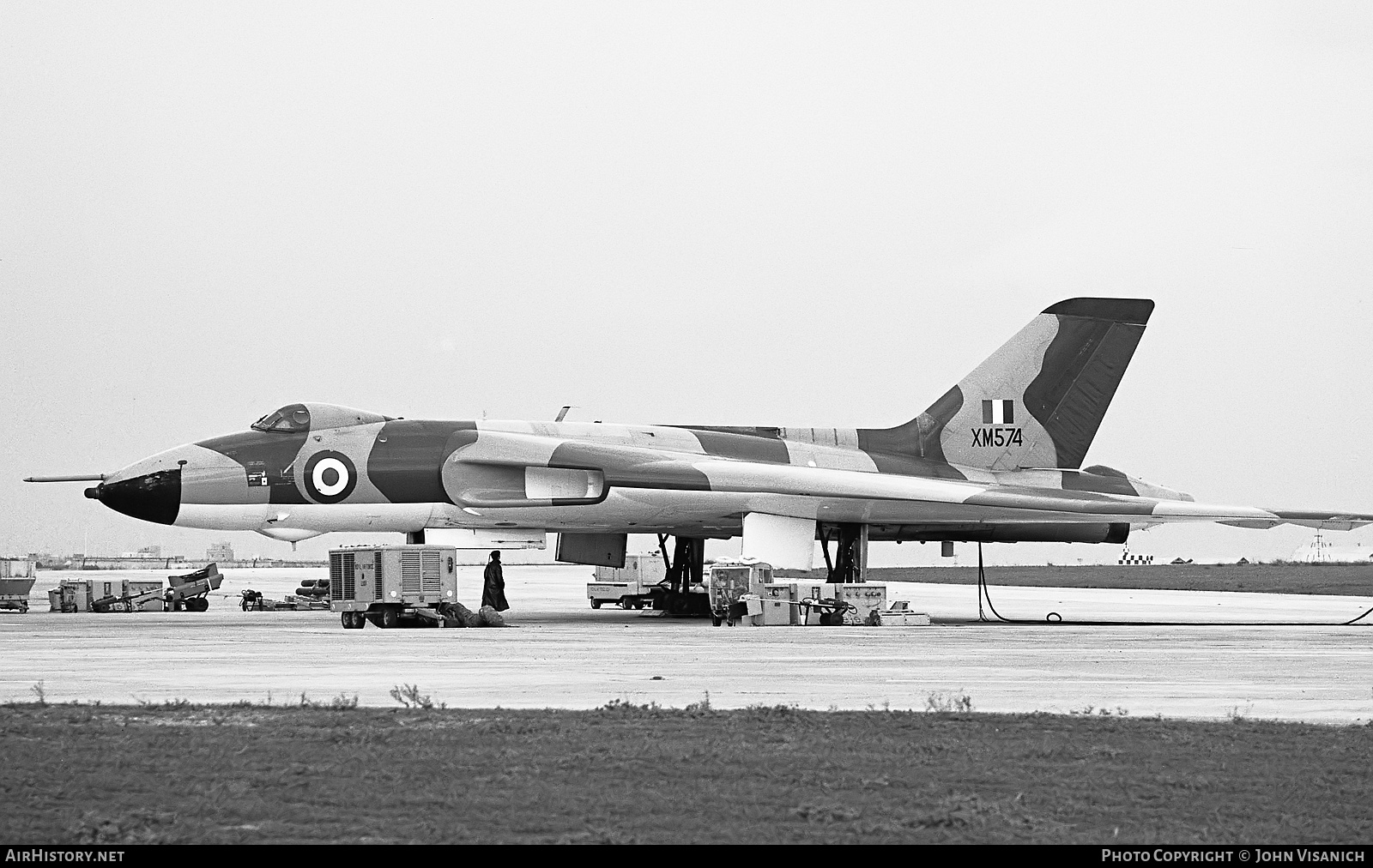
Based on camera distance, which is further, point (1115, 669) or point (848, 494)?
point (848, 494)

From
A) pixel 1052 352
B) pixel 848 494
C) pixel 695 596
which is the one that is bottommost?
pixel 695 596

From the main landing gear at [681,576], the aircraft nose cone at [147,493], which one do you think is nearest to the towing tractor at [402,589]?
the aircraft nose cone at [147,493]

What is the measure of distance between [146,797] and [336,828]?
1.03 metres

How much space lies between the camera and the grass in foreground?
6.19m

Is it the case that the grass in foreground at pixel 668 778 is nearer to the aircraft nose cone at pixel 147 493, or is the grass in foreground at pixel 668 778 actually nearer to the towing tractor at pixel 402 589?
the towing tractor at pixel 402 589

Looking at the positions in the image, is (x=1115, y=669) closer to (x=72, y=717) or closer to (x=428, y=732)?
(x=428, y=732)

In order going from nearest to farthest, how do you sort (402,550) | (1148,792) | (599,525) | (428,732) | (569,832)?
(569,832), (1148,792), (428,732), (402,550), (599,525)

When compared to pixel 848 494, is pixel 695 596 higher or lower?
lower

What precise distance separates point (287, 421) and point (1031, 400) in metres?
13.6

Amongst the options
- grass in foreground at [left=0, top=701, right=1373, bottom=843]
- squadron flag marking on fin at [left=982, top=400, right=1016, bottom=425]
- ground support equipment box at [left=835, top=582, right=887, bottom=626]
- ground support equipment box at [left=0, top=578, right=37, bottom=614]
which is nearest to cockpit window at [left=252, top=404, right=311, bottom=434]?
ground support equipment box at [left=0, top=578, right=37, bottom=614]

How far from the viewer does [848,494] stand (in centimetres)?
2561

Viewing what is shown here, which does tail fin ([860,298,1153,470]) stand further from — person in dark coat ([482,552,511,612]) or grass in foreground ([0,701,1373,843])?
grass in foreground ([0,701,1373,843])

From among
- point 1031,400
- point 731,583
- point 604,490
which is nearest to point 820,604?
point 731,583

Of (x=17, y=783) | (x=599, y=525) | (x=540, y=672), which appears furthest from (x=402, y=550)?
(x=17, y=783)
